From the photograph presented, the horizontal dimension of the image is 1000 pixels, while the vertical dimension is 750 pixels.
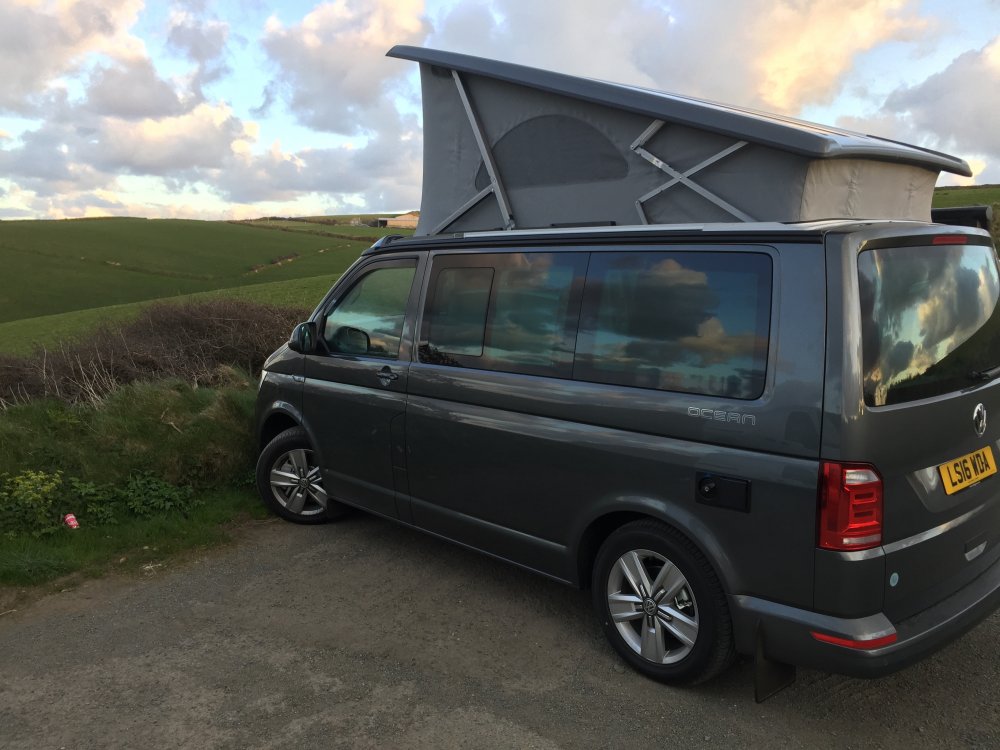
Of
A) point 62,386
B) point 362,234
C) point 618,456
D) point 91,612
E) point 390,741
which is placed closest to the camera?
point 390,741

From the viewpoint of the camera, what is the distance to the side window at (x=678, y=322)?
116 inches

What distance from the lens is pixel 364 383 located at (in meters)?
4.60

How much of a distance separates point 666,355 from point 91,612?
334cm

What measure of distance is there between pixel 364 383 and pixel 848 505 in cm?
282

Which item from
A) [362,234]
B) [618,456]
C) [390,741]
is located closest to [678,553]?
[618,456]

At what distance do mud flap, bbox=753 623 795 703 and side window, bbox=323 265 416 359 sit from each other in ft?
8.08

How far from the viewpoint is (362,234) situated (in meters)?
75.0

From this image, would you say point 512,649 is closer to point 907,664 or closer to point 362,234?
point 907,664

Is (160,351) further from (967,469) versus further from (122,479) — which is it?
(967,469)

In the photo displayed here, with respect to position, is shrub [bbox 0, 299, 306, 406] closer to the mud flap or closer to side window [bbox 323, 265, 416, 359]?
side window [bbox 323, 265, 416, 359]

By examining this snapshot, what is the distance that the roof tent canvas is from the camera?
331 centimetres

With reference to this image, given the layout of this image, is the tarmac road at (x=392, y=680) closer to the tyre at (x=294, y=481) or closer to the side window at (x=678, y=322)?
the tyre at (x=294, y=481)

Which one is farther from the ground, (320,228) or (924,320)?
(320,228)

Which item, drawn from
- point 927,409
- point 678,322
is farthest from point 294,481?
point 927,409
